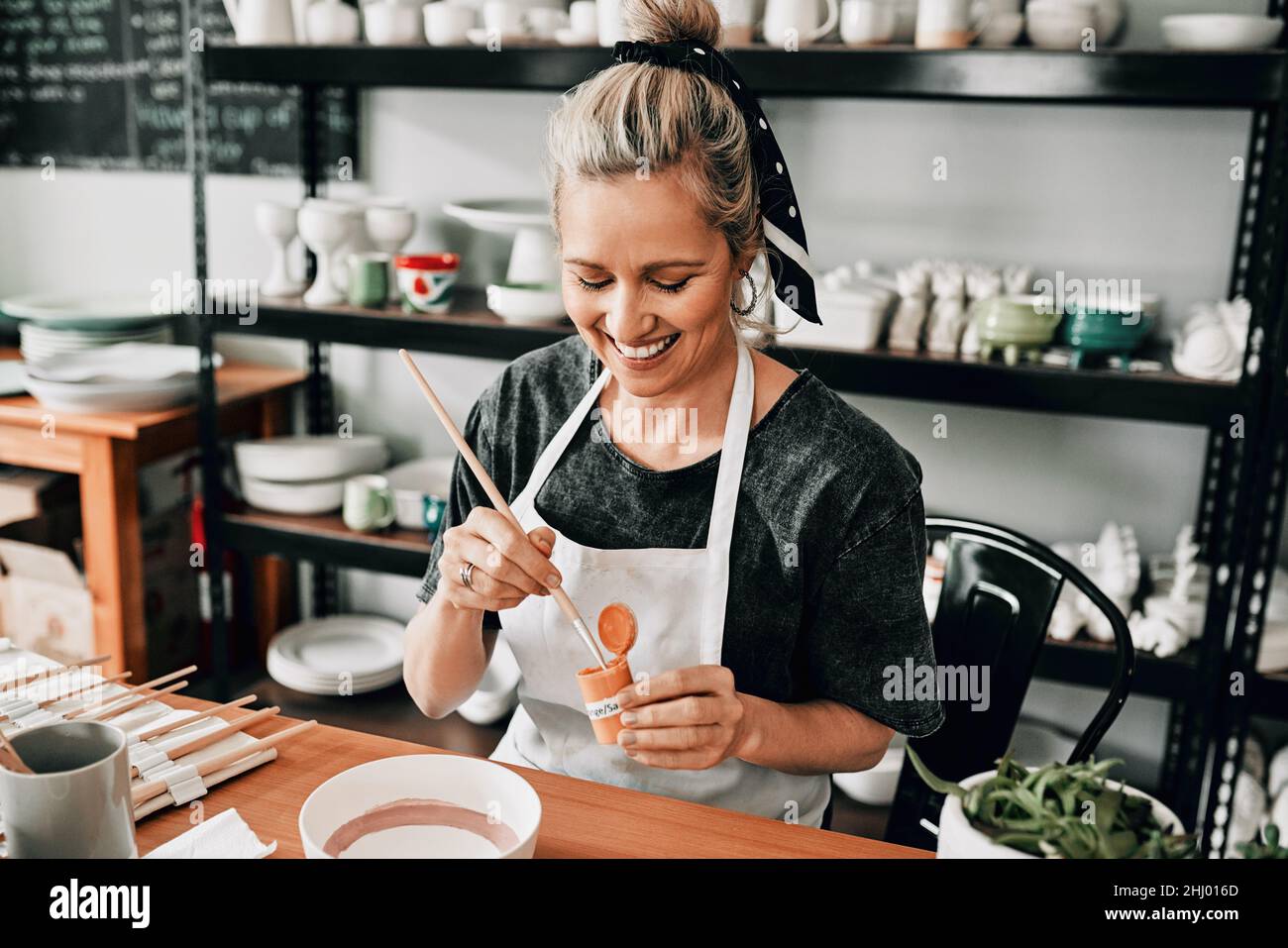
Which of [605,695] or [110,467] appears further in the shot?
[110,467]

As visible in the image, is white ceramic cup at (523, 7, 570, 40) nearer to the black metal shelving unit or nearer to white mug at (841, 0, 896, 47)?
the black metal shelving unit

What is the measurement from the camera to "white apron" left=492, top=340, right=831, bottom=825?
1.30 m

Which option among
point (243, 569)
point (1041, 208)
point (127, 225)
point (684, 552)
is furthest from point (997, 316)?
point (127, 225)

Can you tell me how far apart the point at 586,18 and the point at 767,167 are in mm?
1004

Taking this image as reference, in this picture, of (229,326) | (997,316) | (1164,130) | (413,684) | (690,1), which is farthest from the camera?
(229,326)

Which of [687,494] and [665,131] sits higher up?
[665,131]

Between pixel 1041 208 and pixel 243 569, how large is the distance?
83.6 inches

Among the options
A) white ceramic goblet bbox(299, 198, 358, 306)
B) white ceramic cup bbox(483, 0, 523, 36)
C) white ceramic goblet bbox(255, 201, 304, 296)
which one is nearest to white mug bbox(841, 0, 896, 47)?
white ceramic cup bbox(483, 0, 523, 36)

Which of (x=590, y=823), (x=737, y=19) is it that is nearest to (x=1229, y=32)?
(x=737, y=19)

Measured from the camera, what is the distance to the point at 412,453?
2.84 meters

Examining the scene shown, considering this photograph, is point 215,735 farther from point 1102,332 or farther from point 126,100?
point 126,100

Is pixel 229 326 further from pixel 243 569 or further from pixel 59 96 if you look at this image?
pixel 59 96

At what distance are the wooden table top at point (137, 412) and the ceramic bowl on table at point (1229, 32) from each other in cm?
208

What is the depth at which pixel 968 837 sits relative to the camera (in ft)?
2.60
